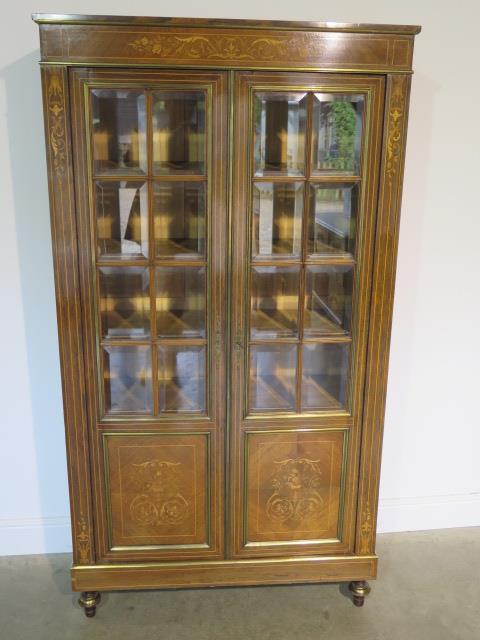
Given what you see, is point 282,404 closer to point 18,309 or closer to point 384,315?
point 384,315

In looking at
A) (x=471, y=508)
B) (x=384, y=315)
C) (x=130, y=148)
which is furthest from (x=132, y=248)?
(x=471, y=508)

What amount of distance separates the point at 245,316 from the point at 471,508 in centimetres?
154

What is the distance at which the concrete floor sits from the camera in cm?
209

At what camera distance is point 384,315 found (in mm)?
1992

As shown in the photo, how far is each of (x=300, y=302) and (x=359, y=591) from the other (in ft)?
3.62

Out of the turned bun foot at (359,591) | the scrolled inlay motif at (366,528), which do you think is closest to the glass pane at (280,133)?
the scrolled inlay motif at (366,528)

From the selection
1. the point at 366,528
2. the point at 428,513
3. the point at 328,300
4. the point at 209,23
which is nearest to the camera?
the point at 209,23

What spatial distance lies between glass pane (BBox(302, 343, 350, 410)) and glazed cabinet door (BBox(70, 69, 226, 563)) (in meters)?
0.30

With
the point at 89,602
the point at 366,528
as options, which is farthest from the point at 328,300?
the point at 89,602

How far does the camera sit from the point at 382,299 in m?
1.98

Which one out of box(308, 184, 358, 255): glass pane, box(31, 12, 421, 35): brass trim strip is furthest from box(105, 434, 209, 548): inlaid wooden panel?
box(31, 12, 421, 35): brass trim strip

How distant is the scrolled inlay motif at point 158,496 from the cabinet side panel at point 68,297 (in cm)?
17

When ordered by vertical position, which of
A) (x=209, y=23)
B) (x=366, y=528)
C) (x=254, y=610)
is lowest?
(x=254, y=610)

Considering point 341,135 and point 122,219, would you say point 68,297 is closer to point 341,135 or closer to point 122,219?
point 122,219
